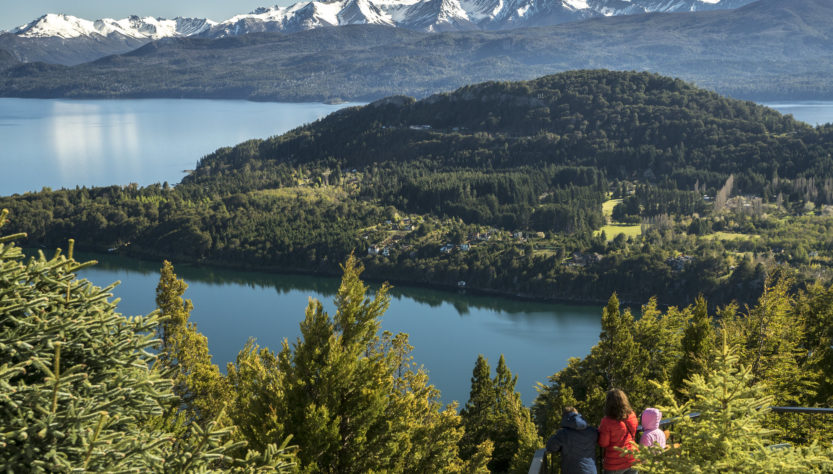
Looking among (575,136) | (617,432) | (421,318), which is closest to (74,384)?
(617,432)

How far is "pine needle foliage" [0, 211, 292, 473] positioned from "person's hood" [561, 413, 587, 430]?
2584 mm

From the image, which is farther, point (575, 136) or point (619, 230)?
point (575, 136)

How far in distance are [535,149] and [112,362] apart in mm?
111131

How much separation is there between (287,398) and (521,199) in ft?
270

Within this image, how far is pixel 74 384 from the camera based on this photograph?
488 cm

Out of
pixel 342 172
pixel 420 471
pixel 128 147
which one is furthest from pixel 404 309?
pixel 128 147

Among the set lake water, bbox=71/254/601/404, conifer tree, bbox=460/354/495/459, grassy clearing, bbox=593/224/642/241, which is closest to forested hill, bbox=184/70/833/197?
grassy clearing, bbox=593/224/642/241

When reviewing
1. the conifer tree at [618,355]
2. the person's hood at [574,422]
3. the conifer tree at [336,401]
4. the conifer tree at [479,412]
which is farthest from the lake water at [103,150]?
the person's hood at [574,422]

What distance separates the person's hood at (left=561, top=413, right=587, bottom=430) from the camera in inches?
249

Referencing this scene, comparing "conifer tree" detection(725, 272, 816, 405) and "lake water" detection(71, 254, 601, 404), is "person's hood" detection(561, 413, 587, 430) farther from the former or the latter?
"lake water" detection(71, 254, 601, 404)

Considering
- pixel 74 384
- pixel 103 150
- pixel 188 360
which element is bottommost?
pixel 103 150

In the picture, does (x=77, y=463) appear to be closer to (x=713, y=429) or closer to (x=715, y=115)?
(x=713, y=429)

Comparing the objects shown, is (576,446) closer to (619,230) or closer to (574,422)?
(574,422)

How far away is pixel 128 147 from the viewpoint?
6156 inches
